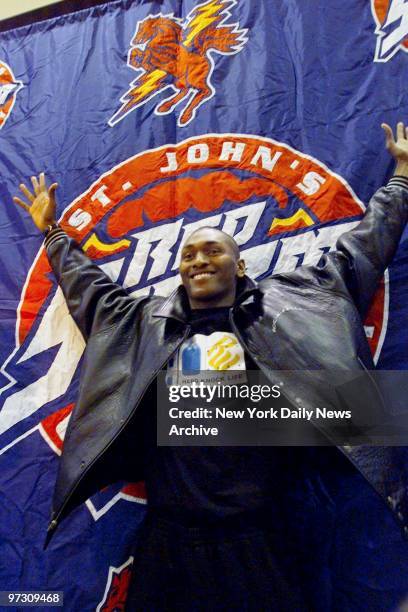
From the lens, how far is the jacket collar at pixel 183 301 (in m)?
1.08

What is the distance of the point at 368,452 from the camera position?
0.91 m

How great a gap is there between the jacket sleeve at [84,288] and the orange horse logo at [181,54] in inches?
16.9

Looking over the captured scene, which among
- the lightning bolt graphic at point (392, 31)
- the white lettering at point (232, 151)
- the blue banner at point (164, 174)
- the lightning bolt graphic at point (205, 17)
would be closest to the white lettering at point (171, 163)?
the blue banner at point (164, 174)

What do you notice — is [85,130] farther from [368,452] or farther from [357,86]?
[368,452]

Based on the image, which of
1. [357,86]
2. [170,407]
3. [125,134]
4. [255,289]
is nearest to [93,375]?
[170,407]

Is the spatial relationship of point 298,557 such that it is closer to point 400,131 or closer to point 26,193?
point 400,131

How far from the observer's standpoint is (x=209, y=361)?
1.02 m

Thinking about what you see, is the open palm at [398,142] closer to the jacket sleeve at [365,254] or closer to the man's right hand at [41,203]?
the jacket sleeve at [365,254]

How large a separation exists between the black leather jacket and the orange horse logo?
597 millimetres

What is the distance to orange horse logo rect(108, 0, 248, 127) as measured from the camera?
141 cm

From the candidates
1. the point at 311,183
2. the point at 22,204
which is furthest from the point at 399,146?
the point at 22,204

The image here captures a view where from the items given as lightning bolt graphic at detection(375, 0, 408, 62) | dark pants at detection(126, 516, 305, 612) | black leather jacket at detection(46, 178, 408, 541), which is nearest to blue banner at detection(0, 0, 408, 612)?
lightning bolt graphic at detection(375, 0, 408, 62)

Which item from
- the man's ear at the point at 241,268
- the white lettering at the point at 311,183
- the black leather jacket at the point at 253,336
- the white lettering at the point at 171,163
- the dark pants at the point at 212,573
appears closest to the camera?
the dark pants at the point at 212,573

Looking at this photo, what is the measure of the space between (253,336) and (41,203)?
75cm
